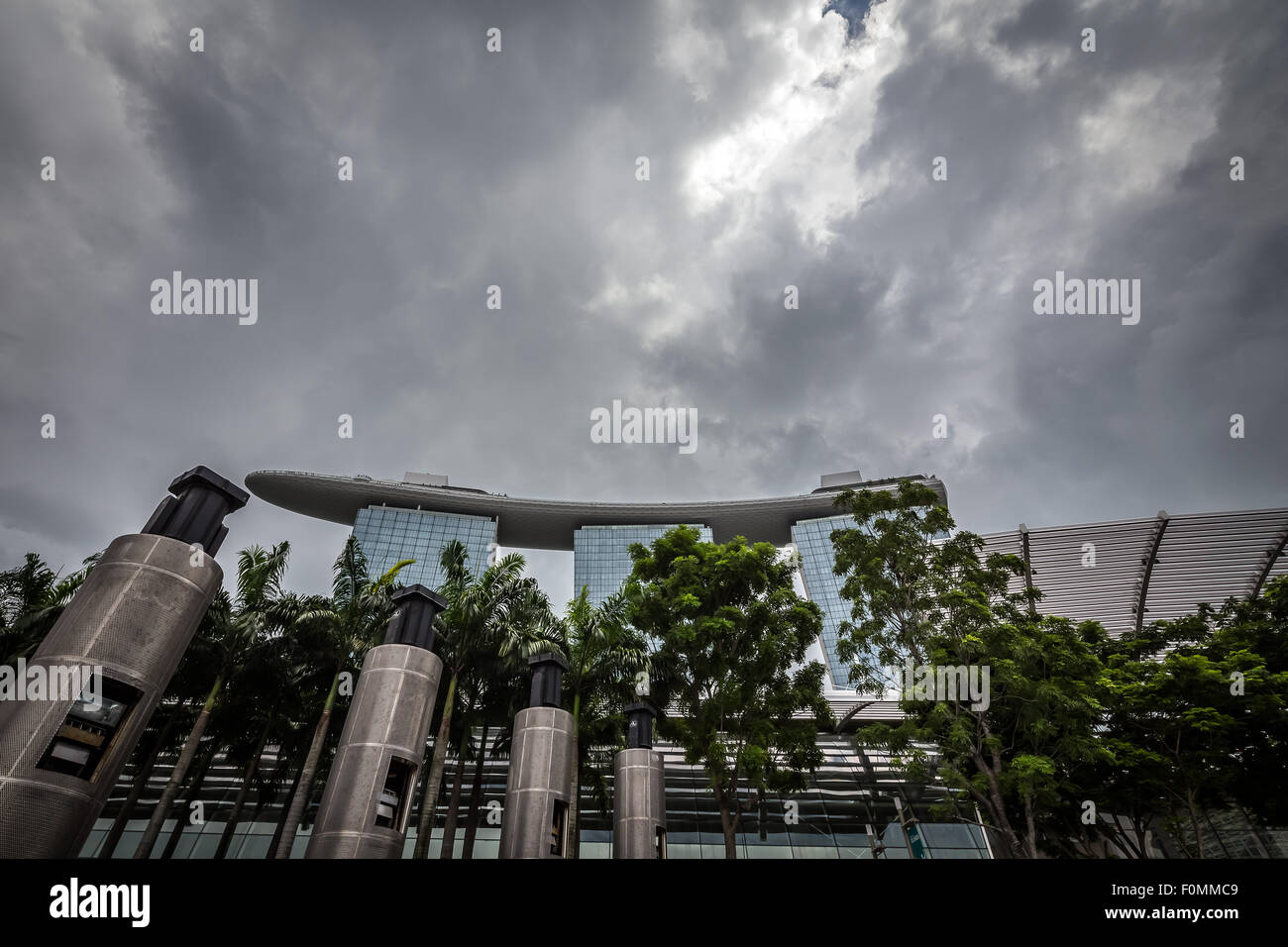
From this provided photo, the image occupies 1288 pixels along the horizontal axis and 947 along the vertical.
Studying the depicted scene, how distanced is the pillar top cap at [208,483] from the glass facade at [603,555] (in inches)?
3047

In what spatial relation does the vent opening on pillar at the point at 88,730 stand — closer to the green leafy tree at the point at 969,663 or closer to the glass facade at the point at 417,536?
the green leafy tree at the point at 969,663

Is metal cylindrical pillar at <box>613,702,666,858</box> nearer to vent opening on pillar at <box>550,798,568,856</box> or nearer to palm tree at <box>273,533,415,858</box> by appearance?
vent opening on pillar at <box>550,798,568,856</box>

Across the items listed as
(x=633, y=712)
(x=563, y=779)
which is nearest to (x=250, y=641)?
(x=563, y=779)

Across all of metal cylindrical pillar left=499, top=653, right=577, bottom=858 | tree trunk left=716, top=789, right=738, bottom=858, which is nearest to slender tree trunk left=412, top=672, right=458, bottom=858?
metal cylindrical pillar left=499, top=653, right=577, bottom=858

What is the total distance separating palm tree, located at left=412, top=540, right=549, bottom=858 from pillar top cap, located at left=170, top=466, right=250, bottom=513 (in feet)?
27.0

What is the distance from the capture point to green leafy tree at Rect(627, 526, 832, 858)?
18.9 m

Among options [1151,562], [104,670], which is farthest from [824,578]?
[104,670]

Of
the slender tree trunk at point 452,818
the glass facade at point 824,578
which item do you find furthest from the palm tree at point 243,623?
the glass facade at point 824,578

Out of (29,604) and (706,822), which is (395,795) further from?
(706,822)

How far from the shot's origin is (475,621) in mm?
19844

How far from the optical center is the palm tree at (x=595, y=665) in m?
21.6

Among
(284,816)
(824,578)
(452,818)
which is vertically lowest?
(284,816)

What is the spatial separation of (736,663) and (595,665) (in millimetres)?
5147

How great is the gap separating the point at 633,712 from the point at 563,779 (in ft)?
13.5
